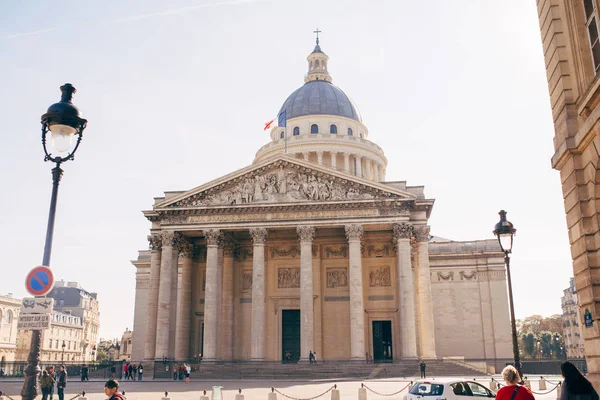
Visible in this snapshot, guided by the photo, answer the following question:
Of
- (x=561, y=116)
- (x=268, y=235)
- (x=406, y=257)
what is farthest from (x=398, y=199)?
(x=561, y=116)

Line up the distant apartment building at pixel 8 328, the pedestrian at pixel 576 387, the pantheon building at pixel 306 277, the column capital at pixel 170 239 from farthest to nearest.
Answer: the distant apartment building at pixel 8 328 → the column capital at pixel 170 239 → the pantheon building at pixel 306 277 → the pedestrian at pixel 576 387

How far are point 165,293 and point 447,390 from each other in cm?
3113

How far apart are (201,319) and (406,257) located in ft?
59.5

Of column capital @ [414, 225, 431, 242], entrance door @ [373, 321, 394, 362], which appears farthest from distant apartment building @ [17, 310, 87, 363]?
column capital @ [414, 225, 431, 242]

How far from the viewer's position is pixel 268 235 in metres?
45.6

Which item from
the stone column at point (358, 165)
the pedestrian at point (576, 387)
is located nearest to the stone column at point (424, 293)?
the stone column at point (358, 165)

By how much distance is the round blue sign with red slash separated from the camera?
8594 mm

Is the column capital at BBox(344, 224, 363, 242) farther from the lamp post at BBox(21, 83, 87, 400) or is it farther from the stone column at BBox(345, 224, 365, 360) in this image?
the lamp post at BBox(21, 83, 87, 400)

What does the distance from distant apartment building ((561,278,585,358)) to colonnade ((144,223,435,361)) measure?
56.6m

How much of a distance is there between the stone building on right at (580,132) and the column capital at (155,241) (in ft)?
116

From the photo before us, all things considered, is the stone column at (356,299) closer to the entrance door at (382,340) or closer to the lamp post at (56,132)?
the entrance door at (382,340)

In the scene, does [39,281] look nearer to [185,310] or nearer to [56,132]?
[56,132]

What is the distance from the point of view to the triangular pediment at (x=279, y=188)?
42719mm

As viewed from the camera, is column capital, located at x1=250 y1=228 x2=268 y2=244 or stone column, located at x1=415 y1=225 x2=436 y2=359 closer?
stone column, located at x1=415 y1=225 x2=436 y2=359
